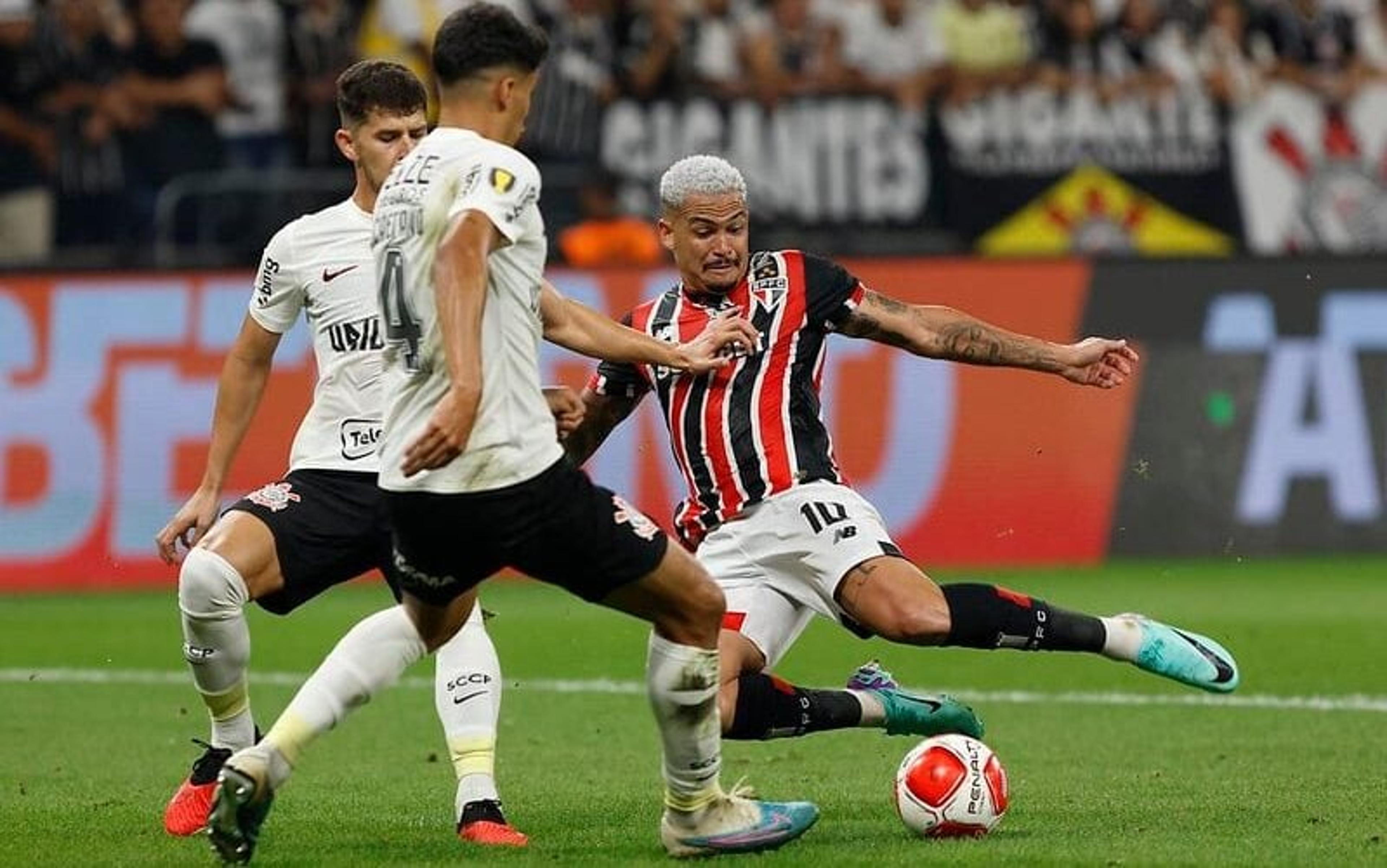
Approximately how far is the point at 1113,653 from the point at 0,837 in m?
3.51

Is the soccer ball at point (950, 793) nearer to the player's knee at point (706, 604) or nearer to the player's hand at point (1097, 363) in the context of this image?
the player's knee at point (706, 604)

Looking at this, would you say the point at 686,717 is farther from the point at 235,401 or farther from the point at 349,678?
the point at 235,401

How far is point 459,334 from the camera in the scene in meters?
6.40

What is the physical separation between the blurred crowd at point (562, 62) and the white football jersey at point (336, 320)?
9.22 meters

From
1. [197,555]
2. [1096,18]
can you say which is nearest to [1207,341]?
[1096,18]

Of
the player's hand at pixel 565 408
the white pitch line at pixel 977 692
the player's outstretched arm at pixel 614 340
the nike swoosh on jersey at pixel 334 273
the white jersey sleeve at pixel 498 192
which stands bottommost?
the white pitch line at pixel 977 692

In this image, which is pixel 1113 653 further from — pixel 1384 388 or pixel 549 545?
pixel 1384 388

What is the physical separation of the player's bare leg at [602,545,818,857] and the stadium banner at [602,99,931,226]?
11498mm

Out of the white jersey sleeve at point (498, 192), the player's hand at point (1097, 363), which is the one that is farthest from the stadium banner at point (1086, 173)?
the white jersey sleeve at point (498, 192)

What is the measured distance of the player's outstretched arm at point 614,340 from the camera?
7418 millimetres

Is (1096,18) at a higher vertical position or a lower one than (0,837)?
higher

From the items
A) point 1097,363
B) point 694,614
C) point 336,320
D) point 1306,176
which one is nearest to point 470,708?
point 694,614

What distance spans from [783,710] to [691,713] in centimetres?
117

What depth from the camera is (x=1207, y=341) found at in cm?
1667
